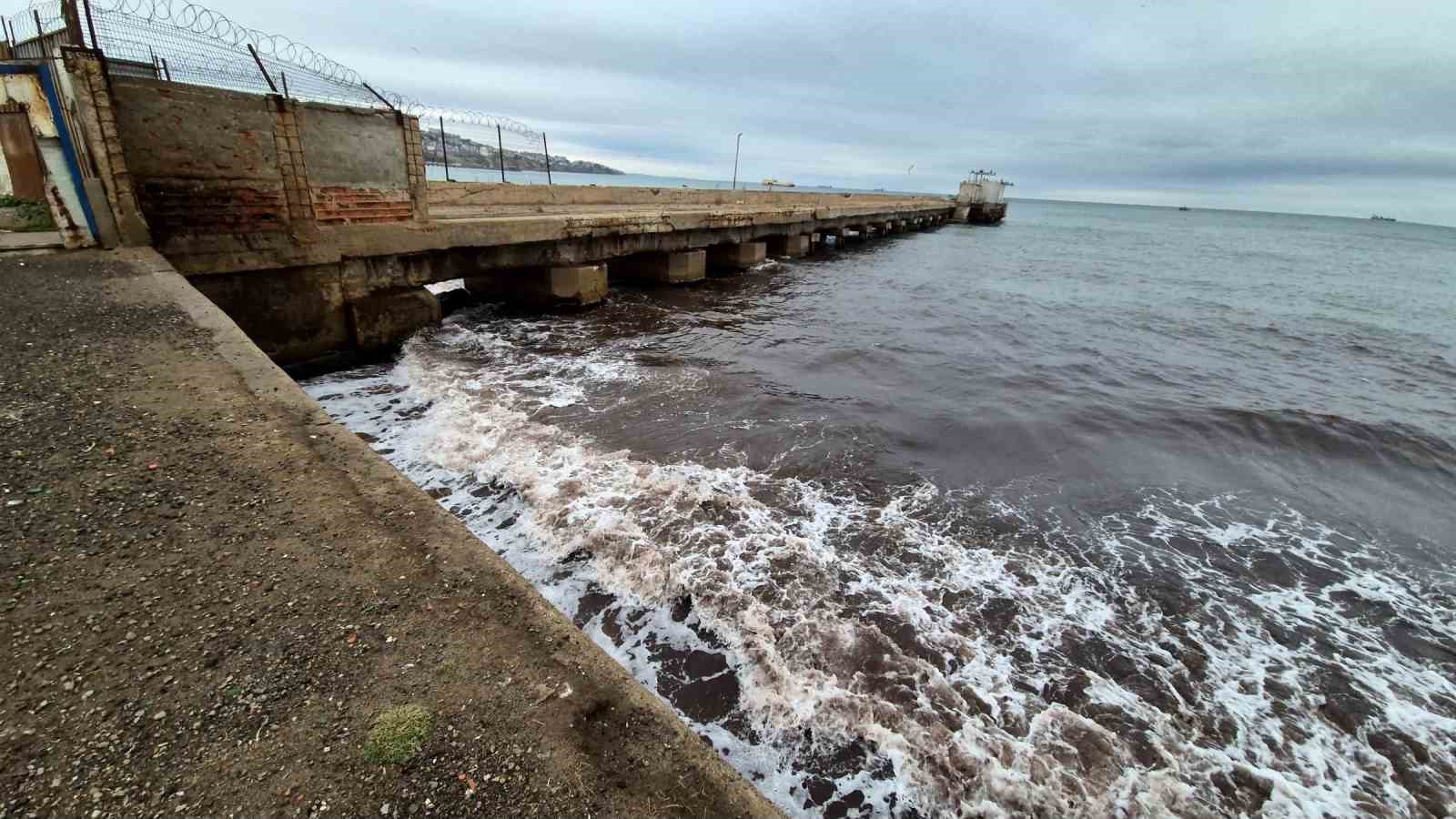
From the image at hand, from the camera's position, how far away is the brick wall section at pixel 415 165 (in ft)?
29.9

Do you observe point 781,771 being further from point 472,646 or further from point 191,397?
point 191,397

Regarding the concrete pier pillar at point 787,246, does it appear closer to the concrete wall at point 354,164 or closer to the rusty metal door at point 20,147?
the concrete wall at point 354,164

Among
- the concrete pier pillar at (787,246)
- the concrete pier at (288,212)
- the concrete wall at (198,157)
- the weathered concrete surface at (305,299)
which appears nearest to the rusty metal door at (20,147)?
the concrete pier at (288,212)

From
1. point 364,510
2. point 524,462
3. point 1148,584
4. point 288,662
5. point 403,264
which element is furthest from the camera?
point 403,264

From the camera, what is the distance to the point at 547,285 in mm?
13102

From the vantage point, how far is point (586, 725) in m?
1.95

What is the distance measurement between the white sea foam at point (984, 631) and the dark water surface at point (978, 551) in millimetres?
23

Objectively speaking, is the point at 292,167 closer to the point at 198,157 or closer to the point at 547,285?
the point at 198,157

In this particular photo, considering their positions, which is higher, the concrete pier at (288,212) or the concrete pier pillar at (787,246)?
the concrete pier at (288,212)

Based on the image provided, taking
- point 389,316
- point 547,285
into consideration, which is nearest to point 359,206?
point 389,316

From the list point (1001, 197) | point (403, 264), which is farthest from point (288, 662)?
point (1001, 197)

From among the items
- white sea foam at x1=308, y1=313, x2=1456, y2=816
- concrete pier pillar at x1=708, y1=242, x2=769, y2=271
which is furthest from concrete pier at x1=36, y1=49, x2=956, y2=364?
concrete pier pillar at x1=708, y1=242, x2=769, y2=271

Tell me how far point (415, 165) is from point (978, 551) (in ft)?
31.2

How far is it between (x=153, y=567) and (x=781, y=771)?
118 inches
